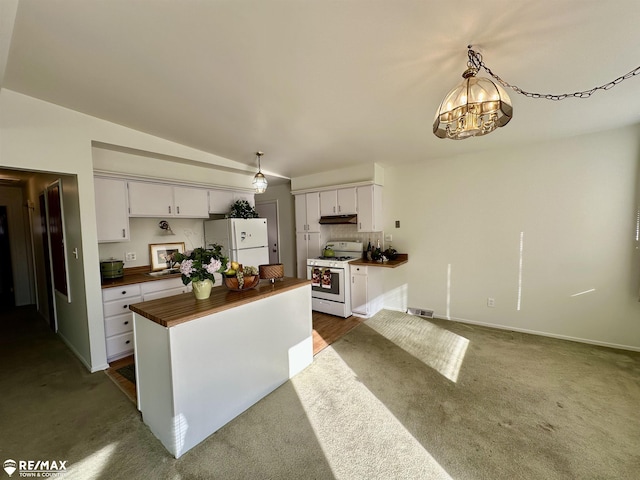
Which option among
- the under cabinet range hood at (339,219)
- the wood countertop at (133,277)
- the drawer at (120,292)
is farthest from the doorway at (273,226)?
the drawer at (120,292)

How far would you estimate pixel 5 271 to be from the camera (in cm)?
503

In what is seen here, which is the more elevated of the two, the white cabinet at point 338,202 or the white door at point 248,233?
the white cabinet at point 338,202

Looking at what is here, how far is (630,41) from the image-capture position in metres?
1.47

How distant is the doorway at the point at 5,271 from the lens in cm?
489

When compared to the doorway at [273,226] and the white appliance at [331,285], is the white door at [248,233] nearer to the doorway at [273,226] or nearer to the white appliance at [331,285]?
the white appliance at [331,285]

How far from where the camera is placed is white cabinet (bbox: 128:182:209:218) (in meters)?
3.23

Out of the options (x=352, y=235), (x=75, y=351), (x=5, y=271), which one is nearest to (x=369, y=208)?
(x=352, y=235)

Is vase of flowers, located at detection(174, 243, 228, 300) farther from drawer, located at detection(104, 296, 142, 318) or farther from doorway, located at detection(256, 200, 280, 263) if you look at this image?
doorway, located at detection(256, 200, 280, 263)

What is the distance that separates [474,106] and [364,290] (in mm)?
3011

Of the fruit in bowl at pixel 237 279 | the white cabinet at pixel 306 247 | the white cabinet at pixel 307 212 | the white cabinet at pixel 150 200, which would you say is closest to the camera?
the fruit in bowl at pixel 237 279

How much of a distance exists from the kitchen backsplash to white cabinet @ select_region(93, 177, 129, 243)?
10.3 feet

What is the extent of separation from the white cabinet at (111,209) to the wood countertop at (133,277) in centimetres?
49

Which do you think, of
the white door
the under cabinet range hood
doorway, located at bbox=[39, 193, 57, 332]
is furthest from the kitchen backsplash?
doorway, located at bbox=[39, 193, 57, 332]

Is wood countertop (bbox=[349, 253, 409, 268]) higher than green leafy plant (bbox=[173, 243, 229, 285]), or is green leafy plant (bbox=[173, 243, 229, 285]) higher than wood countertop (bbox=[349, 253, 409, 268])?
green leafy plant (bbox=[173, 243, 229, 285])
